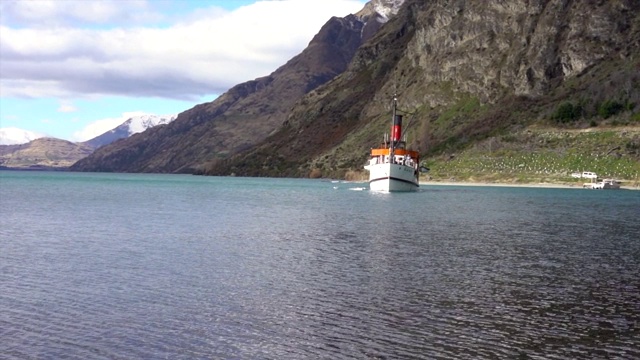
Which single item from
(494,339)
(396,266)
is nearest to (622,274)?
(396,266)

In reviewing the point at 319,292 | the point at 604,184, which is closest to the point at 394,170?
the point at 604,184

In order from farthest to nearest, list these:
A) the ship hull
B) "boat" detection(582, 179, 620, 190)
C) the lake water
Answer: "boat" detection(582, 179, 620, 190), the ship hull, the lake water

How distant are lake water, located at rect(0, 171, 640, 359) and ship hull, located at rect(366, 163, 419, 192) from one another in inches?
→ 3425

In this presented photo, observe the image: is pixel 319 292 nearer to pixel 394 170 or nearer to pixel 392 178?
pixel 394 170

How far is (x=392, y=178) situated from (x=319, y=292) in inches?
4966

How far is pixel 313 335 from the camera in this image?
31031 mm

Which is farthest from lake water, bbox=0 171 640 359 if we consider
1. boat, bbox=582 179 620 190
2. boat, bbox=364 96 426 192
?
boat, bbox=582 179 620 190

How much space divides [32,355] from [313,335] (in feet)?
36.8

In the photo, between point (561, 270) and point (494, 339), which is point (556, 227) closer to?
point (561, 270)

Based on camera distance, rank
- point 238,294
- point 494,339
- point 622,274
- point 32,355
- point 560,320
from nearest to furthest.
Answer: point 32,355 → point 494,339 → point 560,320 → point 238,294 → point 622,274

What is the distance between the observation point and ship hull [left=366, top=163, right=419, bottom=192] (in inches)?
6506

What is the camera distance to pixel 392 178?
165125 millimetres

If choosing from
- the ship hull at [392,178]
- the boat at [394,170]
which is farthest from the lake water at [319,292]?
the boat at [394,170]

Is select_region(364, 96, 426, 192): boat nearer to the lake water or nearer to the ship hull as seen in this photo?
the ship hull
